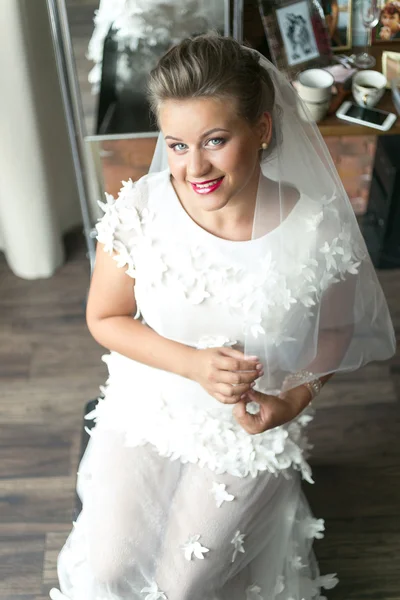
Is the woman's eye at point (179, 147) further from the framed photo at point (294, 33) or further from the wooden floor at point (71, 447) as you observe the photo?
the wooden floor at point (71, 447)

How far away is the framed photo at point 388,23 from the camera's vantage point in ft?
6.70

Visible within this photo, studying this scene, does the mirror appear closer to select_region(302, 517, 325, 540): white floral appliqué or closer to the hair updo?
the hair updo

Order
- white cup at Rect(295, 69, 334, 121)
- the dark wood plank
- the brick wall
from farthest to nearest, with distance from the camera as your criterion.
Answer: the brick wall → white cup at Rect(295, 69, 334, 121) → the dark wood plank

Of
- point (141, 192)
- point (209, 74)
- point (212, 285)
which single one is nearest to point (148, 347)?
point (212, 285)

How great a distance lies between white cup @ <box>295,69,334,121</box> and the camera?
1.84 m

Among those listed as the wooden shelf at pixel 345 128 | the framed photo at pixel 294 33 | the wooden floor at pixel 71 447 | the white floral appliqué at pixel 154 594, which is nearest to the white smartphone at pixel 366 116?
the wooden shelf at pixel 345 128

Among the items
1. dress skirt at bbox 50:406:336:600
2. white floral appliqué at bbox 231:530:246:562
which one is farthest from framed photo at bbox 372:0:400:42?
white floral appliqué at bbox 231:530:246:562

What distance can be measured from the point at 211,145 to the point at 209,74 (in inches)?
4.6

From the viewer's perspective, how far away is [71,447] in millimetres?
1989

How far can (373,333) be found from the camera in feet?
4.90

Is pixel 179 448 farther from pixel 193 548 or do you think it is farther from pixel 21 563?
pixel 21 563

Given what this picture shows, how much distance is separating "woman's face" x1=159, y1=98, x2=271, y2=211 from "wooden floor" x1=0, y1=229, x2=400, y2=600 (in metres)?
1.01

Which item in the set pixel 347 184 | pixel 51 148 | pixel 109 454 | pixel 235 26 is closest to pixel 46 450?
pixel 109 454

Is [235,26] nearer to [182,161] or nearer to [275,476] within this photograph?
[182,161]
